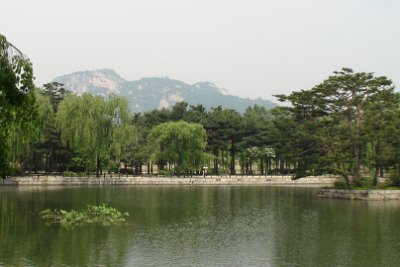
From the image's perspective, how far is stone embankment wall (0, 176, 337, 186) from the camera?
188 ft

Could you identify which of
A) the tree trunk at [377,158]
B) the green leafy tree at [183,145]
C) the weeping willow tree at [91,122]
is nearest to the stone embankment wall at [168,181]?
the weeping willow tree at [91,122]

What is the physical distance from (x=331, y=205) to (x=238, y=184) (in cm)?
2686

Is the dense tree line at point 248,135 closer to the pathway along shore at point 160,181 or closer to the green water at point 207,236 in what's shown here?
the pathway along shore at point 160,181

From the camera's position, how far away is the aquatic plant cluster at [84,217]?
92.8 feet

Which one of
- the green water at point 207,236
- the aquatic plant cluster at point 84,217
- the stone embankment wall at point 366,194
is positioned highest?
the stone embankment wall at point 366,194

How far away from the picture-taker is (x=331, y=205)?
41062 millimetres

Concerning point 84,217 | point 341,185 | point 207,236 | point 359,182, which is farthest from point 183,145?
point 207,236

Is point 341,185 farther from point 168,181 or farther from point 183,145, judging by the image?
point 183,145

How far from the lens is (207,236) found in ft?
82.3

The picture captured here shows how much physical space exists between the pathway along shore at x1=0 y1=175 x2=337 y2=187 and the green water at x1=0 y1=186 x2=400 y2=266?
16.7 m

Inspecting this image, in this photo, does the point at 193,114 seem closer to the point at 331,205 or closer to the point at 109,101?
the point at 109,101

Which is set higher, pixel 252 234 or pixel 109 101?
pixel 109 101

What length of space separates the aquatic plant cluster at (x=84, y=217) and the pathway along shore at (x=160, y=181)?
27.4 meters

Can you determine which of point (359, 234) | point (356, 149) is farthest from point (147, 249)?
point (356, 149)
